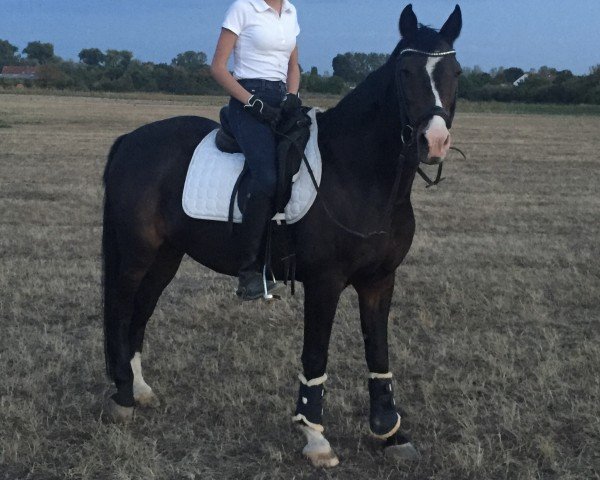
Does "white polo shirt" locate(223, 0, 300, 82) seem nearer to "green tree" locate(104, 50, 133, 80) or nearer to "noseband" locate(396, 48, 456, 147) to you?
"noseband" locate(396, 48, 456, 147)

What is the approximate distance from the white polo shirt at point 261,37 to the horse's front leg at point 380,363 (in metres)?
1.47

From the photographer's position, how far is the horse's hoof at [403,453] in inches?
183

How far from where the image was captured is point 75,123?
113 ft

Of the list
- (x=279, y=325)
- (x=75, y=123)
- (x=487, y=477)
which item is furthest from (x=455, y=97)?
(x=75, y=123)

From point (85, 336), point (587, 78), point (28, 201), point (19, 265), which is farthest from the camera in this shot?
point (587, 78)

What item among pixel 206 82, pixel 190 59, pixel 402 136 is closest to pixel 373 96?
pixel 402 136

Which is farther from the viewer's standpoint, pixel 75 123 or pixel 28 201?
pixel 75 123

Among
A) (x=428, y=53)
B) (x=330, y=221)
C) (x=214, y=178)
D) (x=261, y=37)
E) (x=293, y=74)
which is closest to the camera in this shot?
(x=428, y=53)

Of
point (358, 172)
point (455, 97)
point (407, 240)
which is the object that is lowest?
point (407, 240)

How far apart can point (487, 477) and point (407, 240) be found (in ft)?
4.74

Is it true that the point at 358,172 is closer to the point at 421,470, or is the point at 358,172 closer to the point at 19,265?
the point at 421,470

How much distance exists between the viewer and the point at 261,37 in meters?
4.66

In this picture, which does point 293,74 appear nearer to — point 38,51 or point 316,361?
point 316,361

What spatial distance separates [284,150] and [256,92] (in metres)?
0.50
